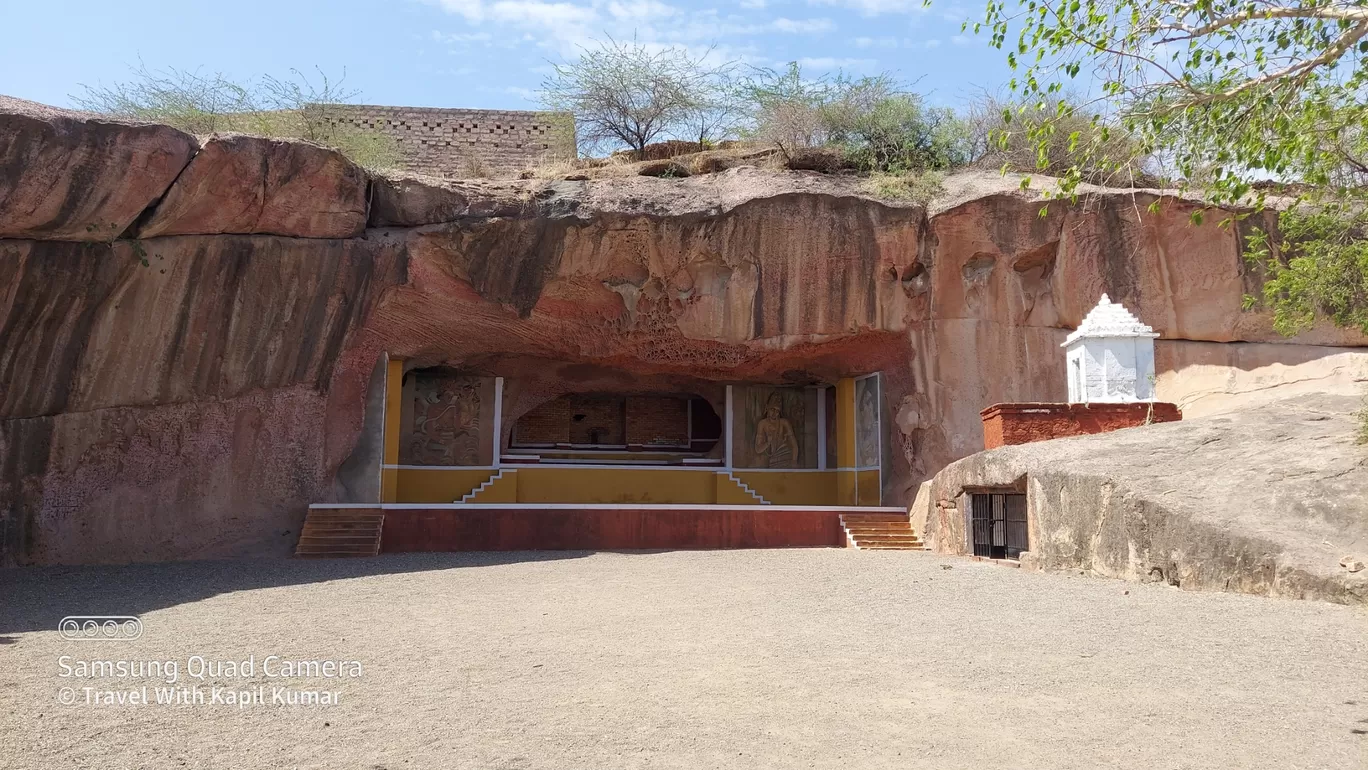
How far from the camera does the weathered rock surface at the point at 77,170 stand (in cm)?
1062

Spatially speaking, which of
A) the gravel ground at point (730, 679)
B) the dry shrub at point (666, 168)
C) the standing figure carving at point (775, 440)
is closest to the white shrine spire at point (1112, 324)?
the gravel ground at point (730, 679)

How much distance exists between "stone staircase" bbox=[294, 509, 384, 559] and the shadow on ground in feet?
1.92

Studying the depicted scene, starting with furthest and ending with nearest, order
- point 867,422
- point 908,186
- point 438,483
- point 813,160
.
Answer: point 438,483 < point 867,422 < point 813,160 < point 908,186

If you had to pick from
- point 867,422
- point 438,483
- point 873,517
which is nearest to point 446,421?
point 438,483

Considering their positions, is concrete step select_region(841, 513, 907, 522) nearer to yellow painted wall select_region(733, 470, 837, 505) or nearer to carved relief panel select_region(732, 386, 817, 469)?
yellow painted wall select_region(733, 470, 837, 505)

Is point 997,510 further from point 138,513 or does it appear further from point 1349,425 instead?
point 138,513

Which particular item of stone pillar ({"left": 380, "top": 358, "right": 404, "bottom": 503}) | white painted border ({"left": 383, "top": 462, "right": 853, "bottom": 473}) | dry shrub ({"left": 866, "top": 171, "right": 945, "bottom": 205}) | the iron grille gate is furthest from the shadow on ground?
dry shrub ({"left": 866, "top": 171, "right": 945, "bottom": 205})

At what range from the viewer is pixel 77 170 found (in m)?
11.1

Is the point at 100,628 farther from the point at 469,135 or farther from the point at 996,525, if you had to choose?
the point at 469,135

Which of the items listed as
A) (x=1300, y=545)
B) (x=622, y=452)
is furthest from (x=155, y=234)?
(x=1300, y=545)

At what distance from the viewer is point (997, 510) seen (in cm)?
1162

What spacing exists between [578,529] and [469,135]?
30.4 feet

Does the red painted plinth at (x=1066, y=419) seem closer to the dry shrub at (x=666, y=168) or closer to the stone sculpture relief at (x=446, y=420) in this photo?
the dry shrub at (x=666, y=168)

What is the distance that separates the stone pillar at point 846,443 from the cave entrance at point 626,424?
2.90 metres
